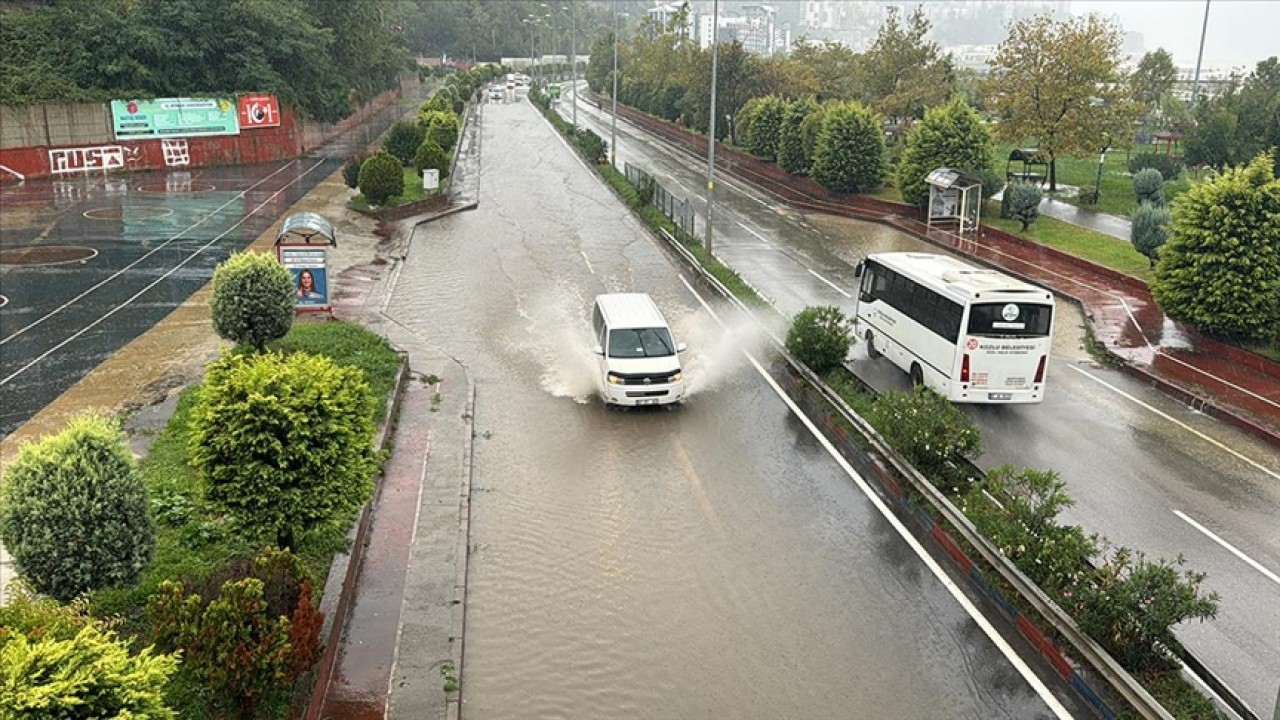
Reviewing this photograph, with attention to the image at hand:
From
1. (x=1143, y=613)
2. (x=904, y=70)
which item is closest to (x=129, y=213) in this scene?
(x=1143, y=613)

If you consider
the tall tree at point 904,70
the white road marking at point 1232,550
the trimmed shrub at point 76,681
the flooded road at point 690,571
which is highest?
the tall tree at point 904,70

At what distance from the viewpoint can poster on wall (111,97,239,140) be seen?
48875 millimetres

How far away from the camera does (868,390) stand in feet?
60.8

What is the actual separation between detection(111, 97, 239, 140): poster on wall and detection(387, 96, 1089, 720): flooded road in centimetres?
3494

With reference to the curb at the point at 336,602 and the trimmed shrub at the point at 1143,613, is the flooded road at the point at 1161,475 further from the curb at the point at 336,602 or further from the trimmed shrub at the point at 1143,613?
the curb at the point at 336,602

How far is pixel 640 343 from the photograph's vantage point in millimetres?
18016

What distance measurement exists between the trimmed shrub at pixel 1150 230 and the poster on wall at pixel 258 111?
142ft

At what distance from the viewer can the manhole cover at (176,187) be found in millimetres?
44000

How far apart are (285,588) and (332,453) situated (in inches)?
61.9

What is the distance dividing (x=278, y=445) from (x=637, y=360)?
835cm

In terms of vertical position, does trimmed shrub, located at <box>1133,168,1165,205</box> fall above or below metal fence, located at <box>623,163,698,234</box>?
above

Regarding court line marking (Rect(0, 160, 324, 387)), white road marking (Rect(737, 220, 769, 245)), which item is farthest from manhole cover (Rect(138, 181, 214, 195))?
white road marking (Rect(737, 220, 769, 245))

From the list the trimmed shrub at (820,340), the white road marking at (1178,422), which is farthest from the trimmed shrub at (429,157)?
the white road marking at (1178,422)

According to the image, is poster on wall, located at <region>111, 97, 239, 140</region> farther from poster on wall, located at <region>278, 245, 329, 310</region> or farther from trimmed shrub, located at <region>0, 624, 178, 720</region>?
trimmed shrub, located at <region>0, 624, 178, 720</region>
